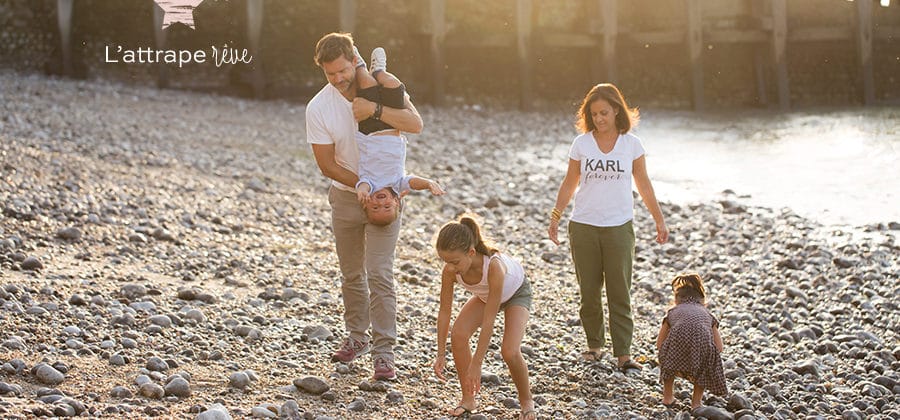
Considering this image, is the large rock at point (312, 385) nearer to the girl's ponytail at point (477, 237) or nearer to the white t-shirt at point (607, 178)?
the girl's ponytail at point (477, 237)

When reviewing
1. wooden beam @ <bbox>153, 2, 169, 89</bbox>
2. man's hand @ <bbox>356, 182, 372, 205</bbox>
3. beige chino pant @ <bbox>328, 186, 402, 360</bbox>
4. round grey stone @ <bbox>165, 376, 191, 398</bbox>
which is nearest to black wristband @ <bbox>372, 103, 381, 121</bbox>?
man's hand @ <bbox>356, 182, 372, 205</bbox>

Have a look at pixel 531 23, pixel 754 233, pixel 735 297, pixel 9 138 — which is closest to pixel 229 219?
pixel 9 138

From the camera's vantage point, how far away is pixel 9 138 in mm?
11117

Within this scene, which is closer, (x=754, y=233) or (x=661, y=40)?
(x=754, y=233)

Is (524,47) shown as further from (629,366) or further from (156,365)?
(156,365)

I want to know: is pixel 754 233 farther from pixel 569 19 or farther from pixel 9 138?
pixel 569 19

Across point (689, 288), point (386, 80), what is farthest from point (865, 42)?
point (386, 80)

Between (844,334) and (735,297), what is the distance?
A: 122 centimetres

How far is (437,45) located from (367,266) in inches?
615

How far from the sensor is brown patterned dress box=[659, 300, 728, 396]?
4.89 meters

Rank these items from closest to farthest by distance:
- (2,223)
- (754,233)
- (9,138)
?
(2,223)
(754,233)
(9,138)

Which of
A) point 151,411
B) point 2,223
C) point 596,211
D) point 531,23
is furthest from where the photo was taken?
point 531,23

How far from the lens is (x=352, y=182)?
512 cm

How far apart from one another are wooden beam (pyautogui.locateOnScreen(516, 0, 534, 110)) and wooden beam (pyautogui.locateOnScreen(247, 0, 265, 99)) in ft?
15.8
